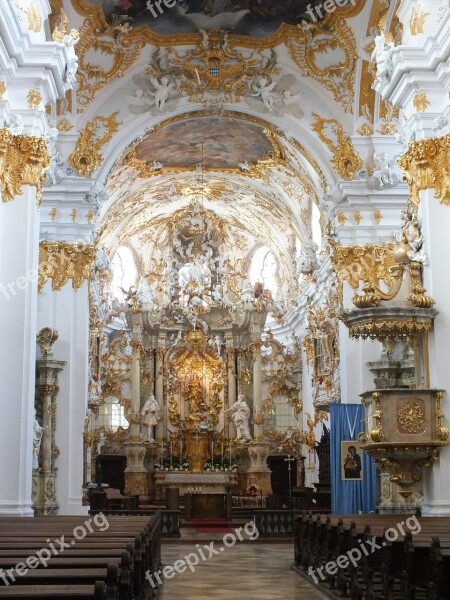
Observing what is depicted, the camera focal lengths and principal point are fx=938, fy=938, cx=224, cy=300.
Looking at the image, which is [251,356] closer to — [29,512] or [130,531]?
[29,512]

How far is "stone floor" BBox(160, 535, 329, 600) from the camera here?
8984 mm

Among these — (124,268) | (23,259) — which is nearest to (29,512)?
(23,259)

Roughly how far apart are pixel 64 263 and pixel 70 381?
7.49ft

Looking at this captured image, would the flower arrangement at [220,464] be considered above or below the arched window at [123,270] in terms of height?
below

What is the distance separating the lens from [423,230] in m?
11.5

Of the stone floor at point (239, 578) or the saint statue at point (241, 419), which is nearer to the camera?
the stone floor at point (239, 578)

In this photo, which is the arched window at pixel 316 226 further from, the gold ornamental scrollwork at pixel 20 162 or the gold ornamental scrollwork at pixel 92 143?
the gold ornamental scrollwork at pixel 20 162

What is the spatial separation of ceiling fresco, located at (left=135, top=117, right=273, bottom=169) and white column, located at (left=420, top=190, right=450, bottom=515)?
9137 millimetres

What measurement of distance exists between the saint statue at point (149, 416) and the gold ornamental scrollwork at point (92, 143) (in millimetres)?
9955

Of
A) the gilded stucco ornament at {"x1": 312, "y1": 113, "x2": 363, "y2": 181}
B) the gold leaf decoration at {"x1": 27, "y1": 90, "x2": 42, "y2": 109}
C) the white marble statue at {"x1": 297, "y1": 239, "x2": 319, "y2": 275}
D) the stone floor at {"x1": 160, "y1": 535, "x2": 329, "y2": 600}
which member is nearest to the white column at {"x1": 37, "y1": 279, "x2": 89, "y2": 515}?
the stone floor at {"x1": 160, "y1": 535, "x2": 329, "y2": 600}

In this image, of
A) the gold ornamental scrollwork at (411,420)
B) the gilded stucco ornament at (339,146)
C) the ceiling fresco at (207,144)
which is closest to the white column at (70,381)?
the ceiling fresco at (207,144)

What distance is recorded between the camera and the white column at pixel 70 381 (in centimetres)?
1656

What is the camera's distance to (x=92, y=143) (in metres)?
17.9

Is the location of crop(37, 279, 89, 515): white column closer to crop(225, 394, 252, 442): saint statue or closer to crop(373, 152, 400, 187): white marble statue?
crop(373, 152, 400, 187): white marble statue
